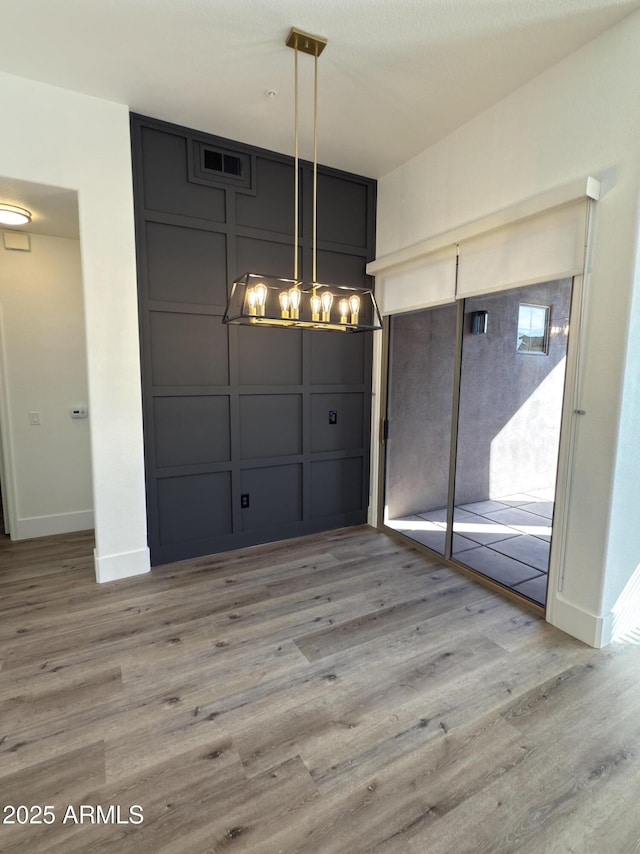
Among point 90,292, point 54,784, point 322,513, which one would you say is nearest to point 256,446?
point 322,513

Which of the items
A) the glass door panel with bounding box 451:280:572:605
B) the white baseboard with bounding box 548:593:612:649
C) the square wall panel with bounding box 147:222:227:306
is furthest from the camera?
the glass door panel with bounding box 451:280:572:605

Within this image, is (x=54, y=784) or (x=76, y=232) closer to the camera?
(x=54, y=784)

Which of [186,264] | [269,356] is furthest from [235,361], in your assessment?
[186,264]

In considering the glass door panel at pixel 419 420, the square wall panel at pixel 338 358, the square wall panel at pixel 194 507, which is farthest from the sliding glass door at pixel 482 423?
the square wall panel at pixel 194 507

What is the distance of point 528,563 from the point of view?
141 inches

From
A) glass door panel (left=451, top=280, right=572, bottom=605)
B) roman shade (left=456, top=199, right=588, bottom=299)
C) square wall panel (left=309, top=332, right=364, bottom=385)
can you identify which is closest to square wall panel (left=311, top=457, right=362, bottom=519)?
square wall panel (left=309, top=332, right=364, bottom=385)

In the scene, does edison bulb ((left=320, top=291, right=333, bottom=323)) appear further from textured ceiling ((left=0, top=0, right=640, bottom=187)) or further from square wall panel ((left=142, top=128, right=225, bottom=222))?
square wall panel ((left=142, top=128, right=225, bottom=222))

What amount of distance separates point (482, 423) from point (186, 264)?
365cm

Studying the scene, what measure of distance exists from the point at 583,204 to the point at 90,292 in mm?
3182

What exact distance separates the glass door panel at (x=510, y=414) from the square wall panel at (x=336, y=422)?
1.18 metres

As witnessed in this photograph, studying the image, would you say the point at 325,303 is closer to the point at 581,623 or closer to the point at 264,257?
the point at 264,257

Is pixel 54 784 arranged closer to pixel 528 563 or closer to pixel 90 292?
pixel 90 292

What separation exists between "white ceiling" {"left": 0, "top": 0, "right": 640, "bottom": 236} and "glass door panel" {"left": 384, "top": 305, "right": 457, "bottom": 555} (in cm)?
185

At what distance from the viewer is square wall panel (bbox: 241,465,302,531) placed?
3.78m
